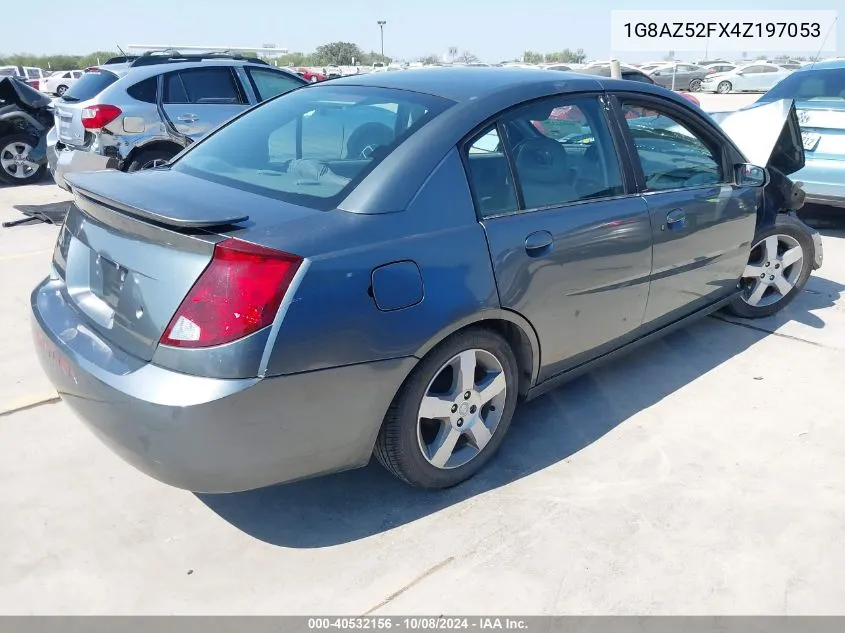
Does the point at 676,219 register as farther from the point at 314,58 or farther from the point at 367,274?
the point at 314,58

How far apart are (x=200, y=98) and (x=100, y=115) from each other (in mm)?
1069

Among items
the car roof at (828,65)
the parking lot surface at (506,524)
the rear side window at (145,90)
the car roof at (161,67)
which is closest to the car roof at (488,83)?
the parking lot surface at (506,524)

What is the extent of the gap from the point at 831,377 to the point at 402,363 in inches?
106

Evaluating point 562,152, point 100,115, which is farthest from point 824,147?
point 100,115

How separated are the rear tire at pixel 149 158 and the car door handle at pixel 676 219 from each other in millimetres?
5476

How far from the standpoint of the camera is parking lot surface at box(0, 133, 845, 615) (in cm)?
232

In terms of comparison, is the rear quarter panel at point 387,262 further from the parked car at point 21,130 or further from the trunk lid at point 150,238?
the parked car at point 21,130

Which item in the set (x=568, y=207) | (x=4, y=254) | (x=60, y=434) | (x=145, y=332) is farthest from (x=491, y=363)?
(x=4, y=254)

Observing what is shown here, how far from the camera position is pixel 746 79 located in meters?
31.6

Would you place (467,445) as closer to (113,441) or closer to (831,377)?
(113,441)

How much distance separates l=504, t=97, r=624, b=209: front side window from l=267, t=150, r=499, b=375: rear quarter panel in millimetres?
424

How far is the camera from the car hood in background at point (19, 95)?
369 inches

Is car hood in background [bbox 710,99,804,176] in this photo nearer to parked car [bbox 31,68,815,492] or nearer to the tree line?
parked car [bbox 31,68,815,492]

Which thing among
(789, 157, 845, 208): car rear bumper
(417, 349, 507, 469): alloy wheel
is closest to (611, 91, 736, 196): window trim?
(417, 349, 507, 469): alloy wheel
